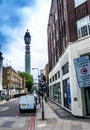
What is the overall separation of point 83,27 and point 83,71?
4543 mm

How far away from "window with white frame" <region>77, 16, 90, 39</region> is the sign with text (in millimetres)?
2932

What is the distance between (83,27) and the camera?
18.5 metres

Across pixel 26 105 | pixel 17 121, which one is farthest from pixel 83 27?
pixel 26 105

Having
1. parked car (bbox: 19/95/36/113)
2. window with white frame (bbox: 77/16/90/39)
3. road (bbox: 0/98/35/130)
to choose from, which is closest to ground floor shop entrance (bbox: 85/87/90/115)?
road (bbox: 0/98/35/130)

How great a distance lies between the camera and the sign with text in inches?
637

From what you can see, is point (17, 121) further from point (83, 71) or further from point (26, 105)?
point (83, 71)

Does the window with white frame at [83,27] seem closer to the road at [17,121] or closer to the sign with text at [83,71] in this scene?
the sign with text at [83,71]

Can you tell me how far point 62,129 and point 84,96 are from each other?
5.27 meters

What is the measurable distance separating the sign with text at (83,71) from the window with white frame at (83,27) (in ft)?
9.62

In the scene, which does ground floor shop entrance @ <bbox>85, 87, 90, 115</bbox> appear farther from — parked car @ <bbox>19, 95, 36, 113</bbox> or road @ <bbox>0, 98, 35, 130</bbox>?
parked car @ <bbox>19, 95, 36, 113</bbox>

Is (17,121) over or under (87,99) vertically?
under

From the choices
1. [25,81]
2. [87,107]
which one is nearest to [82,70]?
[87,107]

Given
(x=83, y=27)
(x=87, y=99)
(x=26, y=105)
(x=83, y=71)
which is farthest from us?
(x=26, y=105)

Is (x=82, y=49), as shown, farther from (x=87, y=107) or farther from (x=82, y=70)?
(x=87, y=107)
